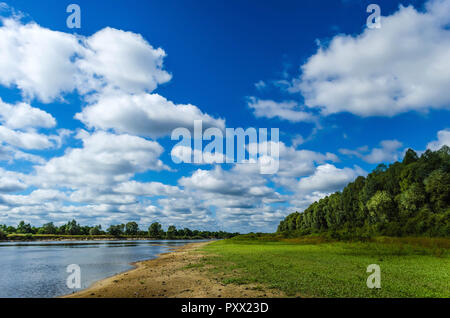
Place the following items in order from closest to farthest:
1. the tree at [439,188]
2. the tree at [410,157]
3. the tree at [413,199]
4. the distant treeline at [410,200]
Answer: the distant treeline at [410,200]
the tree at [439,188]
the tree at [413,199]
the tree at [410,157]

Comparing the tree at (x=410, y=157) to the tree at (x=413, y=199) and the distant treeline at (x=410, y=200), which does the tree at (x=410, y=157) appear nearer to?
the distant treeline at (x=410, y=200)

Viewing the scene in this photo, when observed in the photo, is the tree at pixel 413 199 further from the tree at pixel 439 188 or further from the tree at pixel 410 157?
the tree at pixel 410 157

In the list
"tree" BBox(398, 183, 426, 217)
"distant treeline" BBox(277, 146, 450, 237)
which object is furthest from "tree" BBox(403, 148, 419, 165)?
"tree" BBox(398, 183, 426, 217)

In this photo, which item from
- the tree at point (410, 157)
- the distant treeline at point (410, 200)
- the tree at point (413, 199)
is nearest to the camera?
the distant treeline at point (410, 200)

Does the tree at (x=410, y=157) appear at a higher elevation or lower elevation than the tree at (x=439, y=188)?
higher

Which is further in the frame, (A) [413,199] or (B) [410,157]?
(B) [410,157]

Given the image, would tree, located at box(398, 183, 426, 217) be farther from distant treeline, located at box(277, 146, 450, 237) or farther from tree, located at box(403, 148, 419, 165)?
tree, located at box(403, 148, 419, 165)

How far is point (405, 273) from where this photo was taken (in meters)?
25.1

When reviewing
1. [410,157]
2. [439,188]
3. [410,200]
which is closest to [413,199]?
[410,200]

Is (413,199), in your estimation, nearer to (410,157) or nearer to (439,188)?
(439,188)

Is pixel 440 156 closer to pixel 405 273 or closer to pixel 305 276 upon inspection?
pixel 405 273

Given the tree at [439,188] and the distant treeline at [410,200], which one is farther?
the tree at [439,188]

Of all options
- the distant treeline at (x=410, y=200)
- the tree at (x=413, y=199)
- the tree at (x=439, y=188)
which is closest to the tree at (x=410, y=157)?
the distant treeline at (x=410, y=200)
